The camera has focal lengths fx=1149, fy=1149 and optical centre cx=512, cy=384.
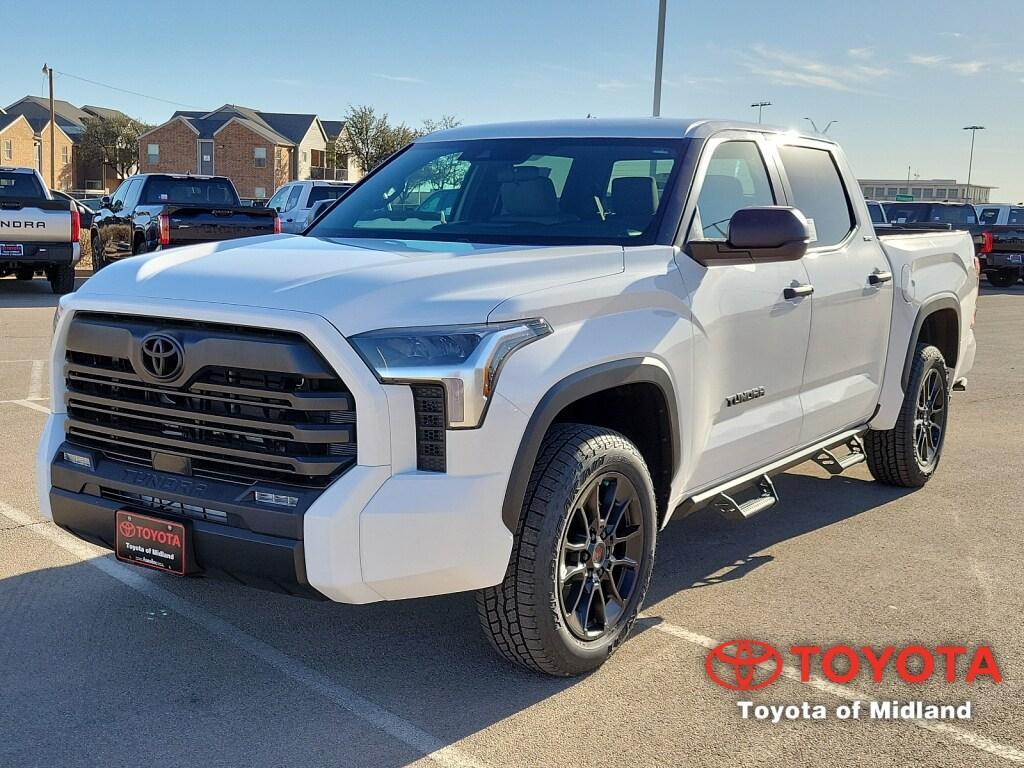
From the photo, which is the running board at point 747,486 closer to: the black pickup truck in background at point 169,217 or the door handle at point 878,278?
the door handle at point 878,278

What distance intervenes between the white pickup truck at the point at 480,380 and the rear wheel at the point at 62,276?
1289 cm

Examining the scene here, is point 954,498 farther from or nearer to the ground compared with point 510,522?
nearer to the ground

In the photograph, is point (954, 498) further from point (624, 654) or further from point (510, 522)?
point (510, 522)

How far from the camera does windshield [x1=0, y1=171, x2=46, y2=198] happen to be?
16.8 m

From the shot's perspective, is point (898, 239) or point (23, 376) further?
point (23, 376)

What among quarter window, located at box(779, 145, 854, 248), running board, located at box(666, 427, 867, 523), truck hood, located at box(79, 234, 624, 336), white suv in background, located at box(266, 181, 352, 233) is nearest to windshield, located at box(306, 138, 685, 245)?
truck hood, located at box(79, 234, 624, 336)

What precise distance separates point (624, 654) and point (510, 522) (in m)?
0.95

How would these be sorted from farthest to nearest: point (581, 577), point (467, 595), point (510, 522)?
point (467, 595) → point (581, 577) → point (510, 522)

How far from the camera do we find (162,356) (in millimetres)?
3490

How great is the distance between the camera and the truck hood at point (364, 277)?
3.36 meters

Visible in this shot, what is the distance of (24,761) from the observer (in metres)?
3.22

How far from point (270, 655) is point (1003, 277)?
25489mm

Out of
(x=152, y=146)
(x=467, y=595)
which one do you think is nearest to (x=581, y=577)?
(x=467, y=595)

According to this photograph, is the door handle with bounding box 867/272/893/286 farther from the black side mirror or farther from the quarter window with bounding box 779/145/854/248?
the black side mirror
